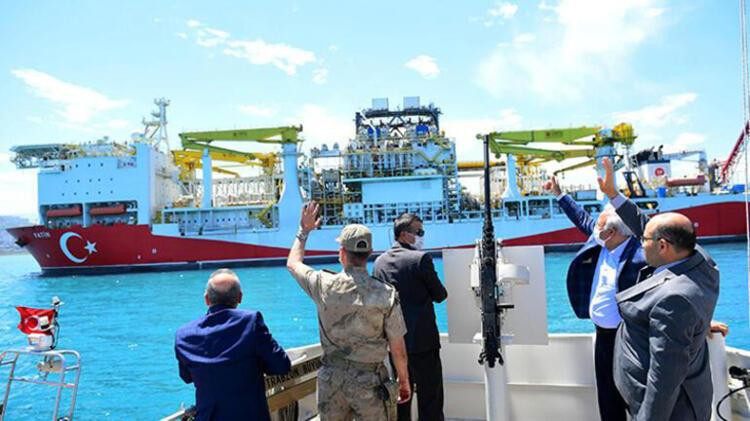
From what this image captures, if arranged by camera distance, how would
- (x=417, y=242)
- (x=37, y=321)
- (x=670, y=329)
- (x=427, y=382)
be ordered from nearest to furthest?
(x=670, y=329), (x=37, y=321), (x=427, y=382), (x=417, y=242)

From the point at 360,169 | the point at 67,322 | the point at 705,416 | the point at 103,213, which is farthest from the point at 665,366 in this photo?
the point at 103,213

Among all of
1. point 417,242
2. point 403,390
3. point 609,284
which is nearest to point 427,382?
point 403,390

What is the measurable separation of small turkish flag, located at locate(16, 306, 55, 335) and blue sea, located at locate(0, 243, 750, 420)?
326cm

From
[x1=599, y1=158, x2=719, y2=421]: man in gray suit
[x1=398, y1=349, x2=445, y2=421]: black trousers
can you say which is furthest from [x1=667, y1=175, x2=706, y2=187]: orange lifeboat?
[x1=599, y1=158, x2=719, y2=421]: man in gray suit

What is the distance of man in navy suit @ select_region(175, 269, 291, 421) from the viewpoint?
1.47m

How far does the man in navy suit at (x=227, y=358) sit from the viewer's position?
4.82ft

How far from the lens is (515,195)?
22.7 m

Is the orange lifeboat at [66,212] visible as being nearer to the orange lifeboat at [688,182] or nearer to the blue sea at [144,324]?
the blue sea at [144,324]

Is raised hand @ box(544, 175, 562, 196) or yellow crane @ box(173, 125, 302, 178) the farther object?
yellow crane @ box(173, 125, 302, 178)

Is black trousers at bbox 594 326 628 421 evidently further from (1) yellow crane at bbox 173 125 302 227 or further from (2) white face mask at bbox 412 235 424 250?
(1) yellow crane at bbox 173 125 302 227

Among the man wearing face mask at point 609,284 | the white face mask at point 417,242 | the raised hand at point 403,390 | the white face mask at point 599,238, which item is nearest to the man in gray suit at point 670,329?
the man wearing face mask at point 609,284

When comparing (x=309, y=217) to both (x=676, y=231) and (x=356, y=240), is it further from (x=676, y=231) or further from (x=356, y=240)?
(x=676, y=231)

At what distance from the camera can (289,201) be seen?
21.9 metres

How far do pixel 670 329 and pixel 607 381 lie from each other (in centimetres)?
94
